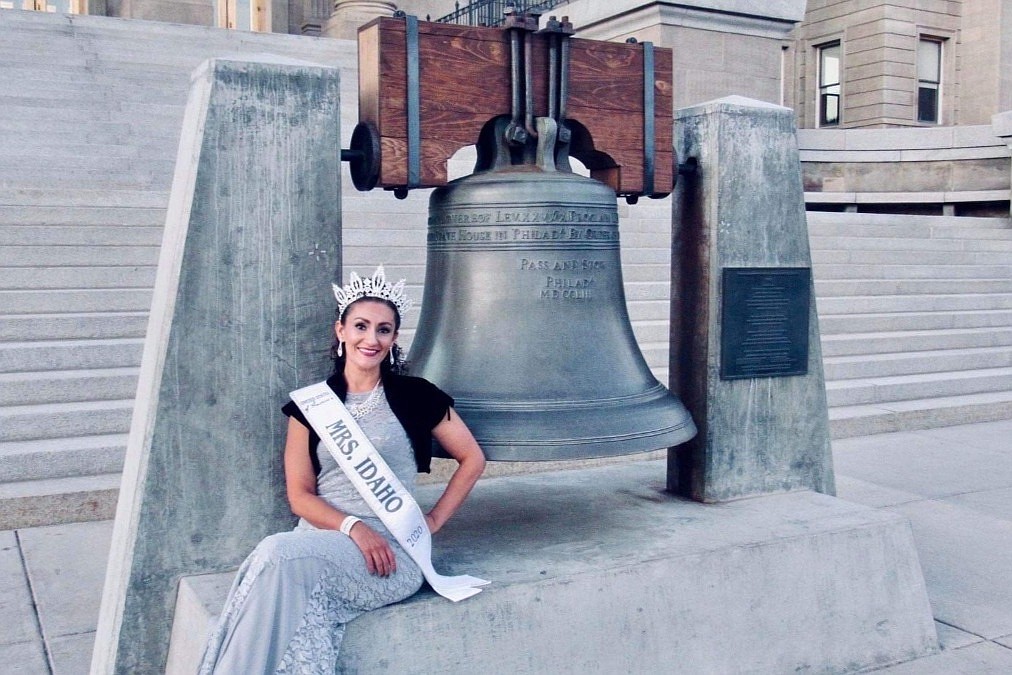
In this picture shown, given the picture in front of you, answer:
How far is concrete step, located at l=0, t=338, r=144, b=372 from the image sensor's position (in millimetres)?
6141

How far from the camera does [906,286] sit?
10.3 m

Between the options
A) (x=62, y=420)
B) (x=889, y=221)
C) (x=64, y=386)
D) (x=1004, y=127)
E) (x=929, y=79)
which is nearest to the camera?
(x=62, y=420)

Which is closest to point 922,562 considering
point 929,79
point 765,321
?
point 765,321

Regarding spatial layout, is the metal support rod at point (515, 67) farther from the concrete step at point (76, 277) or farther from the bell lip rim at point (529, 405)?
the concrete step at point (76, 277)

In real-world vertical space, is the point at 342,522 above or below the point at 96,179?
below

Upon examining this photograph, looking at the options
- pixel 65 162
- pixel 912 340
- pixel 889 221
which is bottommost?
pixel 912 340

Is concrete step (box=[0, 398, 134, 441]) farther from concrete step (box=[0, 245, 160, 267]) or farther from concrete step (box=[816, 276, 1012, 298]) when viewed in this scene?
concrete step (box=[816, 276, 1012, 298])

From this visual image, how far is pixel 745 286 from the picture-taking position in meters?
4.05

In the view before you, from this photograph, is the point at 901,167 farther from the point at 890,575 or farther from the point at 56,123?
the point at 890,575

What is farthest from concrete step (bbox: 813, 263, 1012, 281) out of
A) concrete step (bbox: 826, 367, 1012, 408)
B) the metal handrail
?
the metal handrail

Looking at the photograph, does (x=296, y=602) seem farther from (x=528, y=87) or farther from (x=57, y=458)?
(x=57, y=458)

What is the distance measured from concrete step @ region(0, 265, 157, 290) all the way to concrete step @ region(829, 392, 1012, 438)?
4.67 meters

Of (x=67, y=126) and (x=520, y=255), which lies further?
(x=67, y=126)

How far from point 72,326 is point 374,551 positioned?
429cm
